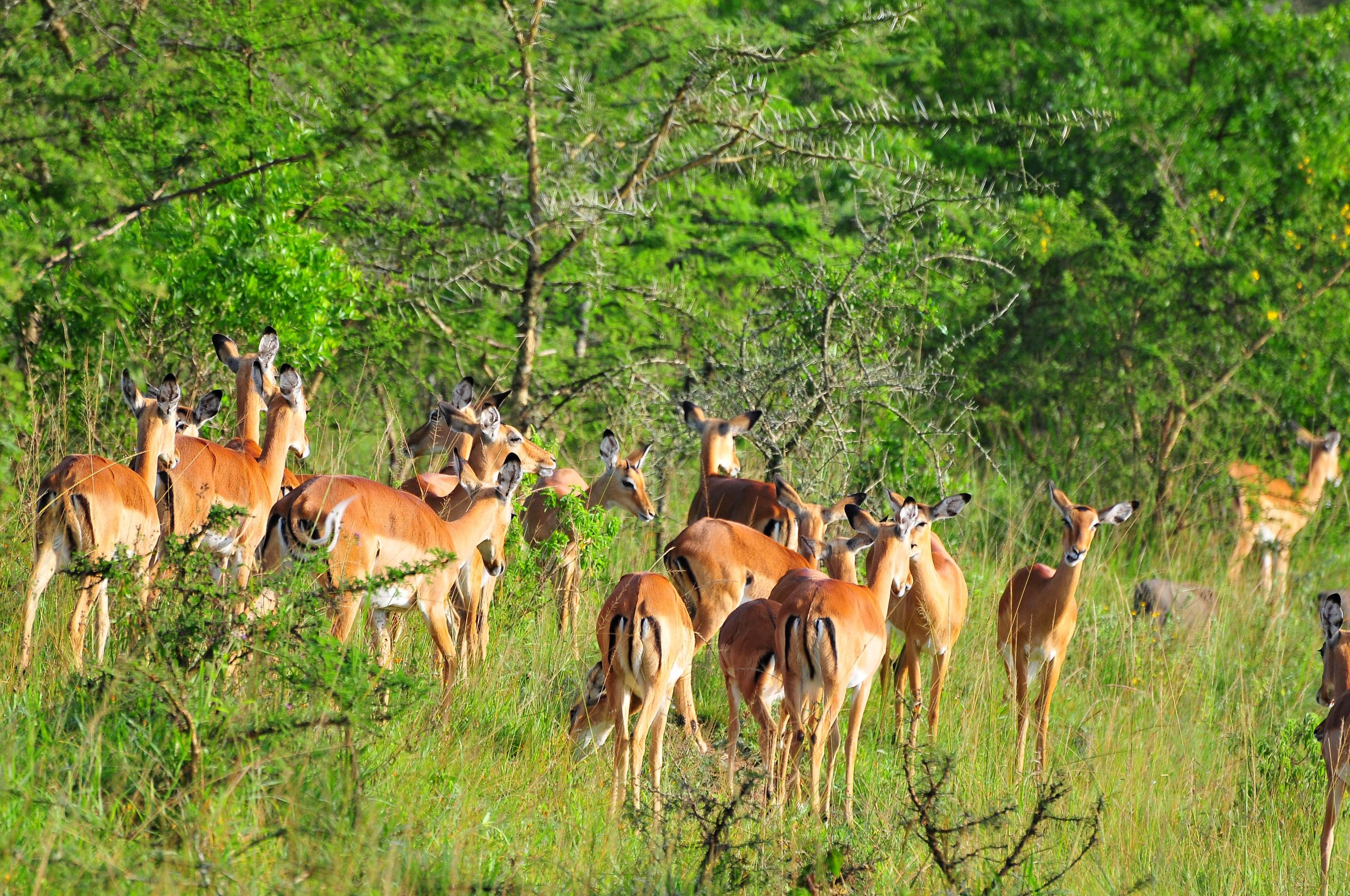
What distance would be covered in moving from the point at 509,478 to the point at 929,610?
2.05 metres

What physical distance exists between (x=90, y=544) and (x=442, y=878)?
236 cm

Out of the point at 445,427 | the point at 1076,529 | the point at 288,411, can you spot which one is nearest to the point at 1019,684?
the point at 1076,529

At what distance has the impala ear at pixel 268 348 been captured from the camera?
6.23 meters

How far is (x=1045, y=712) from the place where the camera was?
251 inches

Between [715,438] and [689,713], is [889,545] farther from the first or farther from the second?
[715,438]

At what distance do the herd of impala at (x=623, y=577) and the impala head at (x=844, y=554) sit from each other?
1 cm

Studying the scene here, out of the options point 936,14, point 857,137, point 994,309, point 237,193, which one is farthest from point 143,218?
point 936,14

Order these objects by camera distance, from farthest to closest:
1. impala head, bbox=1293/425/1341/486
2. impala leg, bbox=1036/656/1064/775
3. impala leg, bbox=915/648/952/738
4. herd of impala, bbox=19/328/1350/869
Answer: impala head, bbox=1293/425/1341/486 < impala leg, bbox=915/648/952/738 < impala leg, bbox=1036/656/1064/775 < herd of impala, bbox=19/328/1350/869

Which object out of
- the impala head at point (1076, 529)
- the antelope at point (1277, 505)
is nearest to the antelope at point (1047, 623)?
the impala head at point (1076, 529)

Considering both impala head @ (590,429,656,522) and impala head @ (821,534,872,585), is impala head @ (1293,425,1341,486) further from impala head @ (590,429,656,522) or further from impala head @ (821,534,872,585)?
impala head @ (821,534,872,585)

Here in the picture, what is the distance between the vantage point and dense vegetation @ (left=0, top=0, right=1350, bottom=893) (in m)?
3.94

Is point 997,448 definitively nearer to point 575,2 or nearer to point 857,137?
point 857,137

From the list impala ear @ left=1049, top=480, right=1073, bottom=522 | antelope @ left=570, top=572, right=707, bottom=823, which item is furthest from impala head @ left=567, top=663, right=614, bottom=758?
impala ear @ left=1049, top=480, right=1073, bottom=522

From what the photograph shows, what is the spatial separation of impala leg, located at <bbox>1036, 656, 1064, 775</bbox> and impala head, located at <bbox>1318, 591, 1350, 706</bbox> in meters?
1.12
